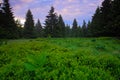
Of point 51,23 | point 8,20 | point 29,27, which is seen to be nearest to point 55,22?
point 51,23

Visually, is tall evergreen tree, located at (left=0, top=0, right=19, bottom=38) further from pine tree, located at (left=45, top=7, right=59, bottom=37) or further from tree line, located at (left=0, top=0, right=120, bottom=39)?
pine tree, located at (left=45, top=7, right=59, bottom=37)

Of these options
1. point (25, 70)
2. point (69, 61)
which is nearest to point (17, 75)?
point (25, 70)

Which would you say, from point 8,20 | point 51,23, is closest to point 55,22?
point 51,23

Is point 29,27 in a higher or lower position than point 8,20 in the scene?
lower

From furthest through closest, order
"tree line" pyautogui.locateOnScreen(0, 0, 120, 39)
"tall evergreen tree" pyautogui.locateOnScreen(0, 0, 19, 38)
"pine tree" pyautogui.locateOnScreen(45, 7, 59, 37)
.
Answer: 1. "pine tree" pyautogui.locateOnScreen(45, 7, 59, 37)
2. "tall evergreen tree" pyautogui.locateOnScreen(0, 0, 19, 38)
3. "tree line" pyautogui.locateOnScreen(0, 0, 120, 39)

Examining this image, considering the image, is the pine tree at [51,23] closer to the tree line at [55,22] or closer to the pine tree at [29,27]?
the tree line at [55,22]

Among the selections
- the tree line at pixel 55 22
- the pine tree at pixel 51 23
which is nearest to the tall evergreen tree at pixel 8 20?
the tree line at pixel 55 22

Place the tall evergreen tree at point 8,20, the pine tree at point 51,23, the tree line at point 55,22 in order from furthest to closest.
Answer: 1. the pine tree at point 51,23
2. the tall evergreen tree at point 8,20
3. the tree line at point 55,22

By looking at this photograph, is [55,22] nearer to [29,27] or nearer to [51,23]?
[51,23]

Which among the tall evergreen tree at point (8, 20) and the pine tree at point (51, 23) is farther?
the pine tree at point (51, 23)

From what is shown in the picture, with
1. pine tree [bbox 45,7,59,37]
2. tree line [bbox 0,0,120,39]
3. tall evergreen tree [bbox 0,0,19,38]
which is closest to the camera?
tree line [bbox 0,0,120,39]

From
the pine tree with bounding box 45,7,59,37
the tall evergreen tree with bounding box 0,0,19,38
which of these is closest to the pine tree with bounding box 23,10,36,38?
the pine tree with bounding box 45,7,59,37

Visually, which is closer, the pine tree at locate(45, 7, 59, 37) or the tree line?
the tree line

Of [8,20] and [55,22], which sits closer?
[8,20]
